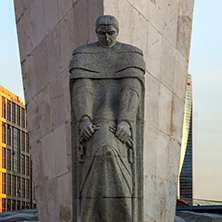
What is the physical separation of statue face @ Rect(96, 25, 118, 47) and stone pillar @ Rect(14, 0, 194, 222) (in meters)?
1.82

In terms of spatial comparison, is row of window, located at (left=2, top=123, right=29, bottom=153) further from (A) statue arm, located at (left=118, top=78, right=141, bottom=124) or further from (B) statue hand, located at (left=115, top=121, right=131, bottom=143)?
(B) statue hand, located at (left=115, top=121, right=131, bottom=143)

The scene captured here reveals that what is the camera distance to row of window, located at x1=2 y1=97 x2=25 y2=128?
282 ft

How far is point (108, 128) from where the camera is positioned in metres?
6.95

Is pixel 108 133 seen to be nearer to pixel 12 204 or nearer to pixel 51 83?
pixel 51 83

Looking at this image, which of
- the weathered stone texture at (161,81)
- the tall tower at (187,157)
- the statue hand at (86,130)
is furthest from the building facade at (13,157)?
the statue hand at (86,130)

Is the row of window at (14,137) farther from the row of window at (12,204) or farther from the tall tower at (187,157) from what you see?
the tall tower at (187,157)

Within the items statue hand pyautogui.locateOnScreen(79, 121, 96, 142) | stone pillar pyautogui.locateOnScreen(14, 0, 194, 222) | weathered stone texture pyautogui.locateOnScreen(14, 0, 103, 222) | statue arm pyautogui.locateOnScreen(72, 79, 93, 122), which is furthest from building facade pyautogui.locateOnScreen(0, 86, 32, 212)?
statue hand pyautogui.locateOnScreen(79, 121, 96, 142)

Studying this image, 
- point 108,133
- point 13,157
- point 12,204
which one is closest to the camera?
point 108,133

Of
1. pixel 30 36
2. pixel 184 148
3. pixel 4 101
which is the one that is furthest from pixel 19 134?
pixel 30 36

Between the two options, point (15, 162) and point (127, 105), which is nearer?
point (127, 105)

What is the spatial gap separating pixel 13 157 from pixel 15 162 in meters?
0.82

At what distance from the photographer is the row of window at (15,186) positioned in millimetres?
83875

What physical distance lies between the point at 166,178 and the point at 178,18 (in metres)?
3.29

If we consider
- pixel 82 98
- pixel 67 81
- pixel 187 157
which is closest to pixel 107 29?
pixel 82 98
